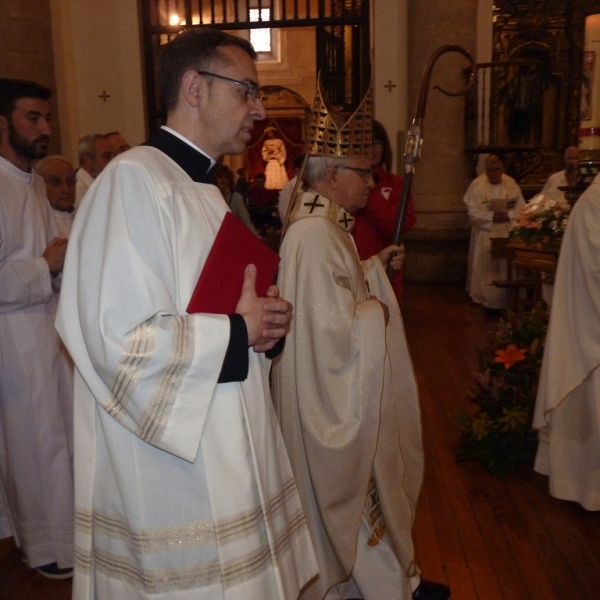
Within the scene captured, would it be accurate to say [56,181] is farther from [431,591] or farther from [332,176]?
[431,591]

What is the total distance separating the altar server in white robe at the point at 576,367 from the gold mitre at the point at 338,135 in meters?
1.28

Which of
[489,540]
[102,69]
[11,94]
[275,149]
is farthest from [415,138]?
[275,149]

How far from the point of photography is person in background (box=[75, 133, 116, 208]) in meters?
4.87

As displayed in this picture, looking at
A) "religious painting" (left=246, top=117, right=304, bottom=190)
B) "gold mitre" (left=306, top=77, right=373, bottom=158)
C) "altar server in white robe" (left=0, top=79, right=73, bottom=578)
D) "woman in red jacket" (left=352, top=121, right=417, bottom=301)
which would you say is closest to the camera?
"gold mitre" (left=306, top=77, right=373, bottom=158)

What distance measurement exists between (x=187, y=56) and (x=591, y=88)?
240 centimetres

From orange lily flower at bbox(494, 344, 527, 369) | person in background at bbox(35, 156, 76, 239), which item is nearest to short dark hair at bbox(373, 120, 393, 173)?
orange lily flower at bbox(494, 344, 527, 369)

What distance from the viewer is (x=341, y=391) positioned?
243cm

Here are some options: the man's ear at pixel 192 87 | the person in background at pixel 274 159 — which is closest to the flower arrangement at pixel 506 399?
the man's ear at pixel 192 87

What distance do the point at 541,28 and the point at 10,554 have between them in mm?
10067

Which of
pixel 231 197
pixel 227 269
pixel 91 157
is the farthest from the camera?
pixel 231 197

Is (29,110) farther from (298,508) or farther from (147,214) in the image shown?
(298,508)

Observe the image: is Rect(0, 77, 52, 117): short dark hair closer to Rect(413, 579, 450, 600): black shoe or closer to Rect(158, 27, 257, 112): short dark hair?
Rect(158, 27, 257, 112): short dark hair

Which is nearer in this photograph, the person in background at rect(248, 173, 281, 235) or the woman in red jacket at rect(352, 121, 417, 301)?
the woman in red jacket at rect(352, 121, 417, 301)

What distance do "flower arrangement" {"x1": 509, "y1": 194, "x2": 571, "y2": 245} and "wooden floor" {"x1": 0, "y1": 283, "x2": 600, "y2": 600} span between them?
1.33 m
